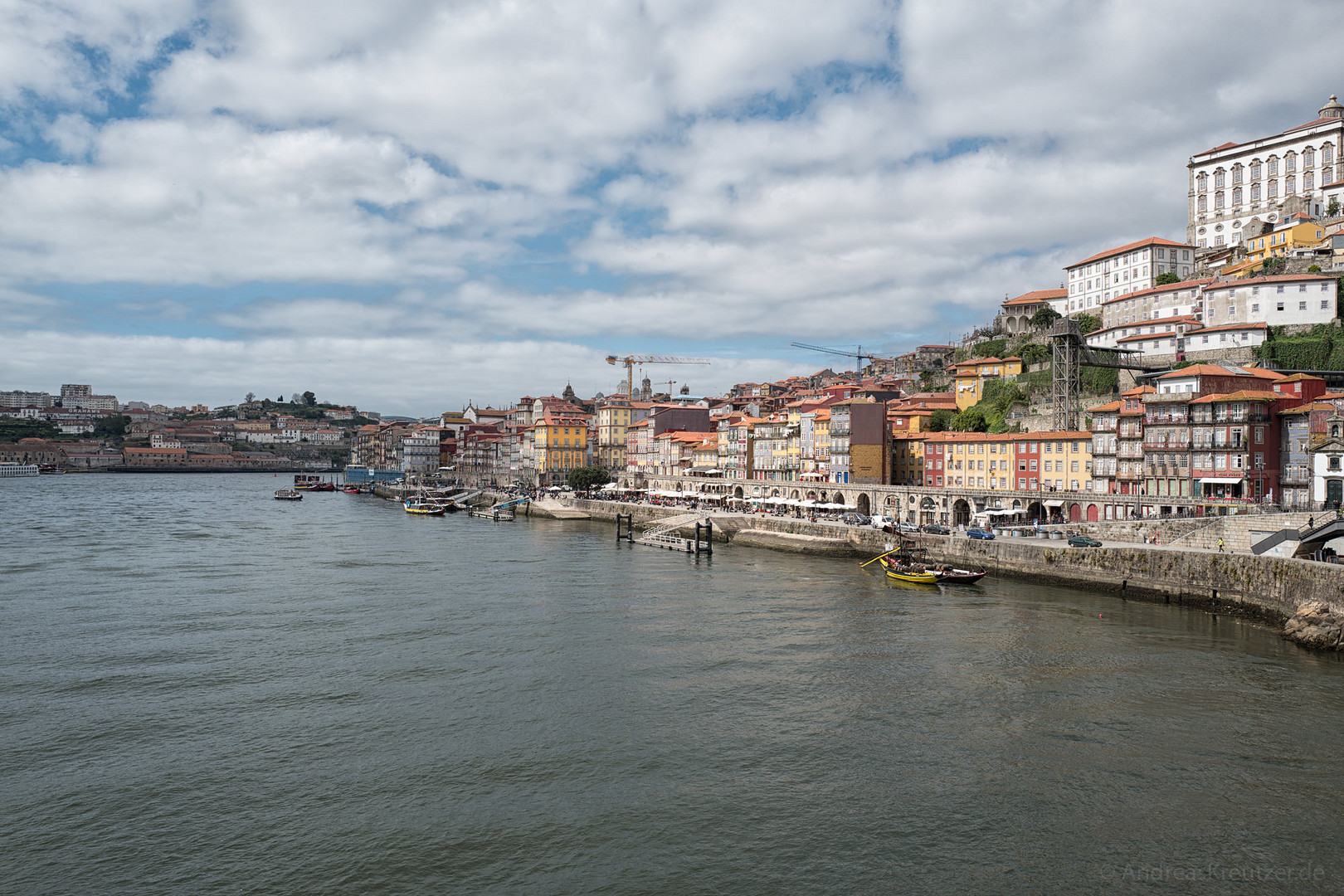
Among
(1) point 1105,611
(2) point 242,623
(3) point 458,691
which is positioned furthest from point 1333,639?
→ (2) point 242,623

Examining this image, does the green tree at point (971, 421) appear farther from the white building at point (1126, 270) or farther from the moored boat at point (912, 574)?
the moored boat at point (912, 574)

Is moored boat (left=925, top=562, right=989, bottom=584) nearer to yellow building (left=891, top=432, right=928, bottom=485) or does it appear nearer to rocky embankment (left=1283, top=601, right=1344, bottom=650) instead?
rocky embankment (left=1283, top=601, right=1344, bottom=650)

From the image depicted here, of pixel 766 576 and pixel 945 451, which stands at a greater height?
pixel 945 451

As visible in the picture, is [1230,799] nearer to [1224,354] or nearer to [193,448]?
[1224,354]

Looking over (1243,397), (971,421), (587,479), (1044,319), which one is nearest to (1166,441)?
(1243,397)

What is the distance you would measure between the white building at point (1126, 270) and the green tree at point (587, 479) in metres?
51.7

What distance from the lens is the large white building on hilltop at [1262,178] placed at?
232 ft

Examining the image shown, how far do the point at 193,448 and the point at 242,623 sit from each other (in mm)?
198745

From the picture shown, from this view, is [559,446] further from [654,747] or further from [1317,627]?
[654,747]

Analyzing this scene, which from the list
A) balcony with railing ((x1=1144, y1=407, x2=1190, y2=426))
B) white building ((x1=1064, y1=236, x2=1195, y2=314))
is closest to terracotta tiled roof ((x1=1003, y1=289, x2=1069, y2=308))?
white building ((x1=1064, y1=236, x2=1195, y2=314))

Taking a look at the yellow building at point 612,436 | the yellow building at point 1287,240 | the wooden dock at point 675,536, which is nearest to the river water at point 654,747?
the wooden dock at point 675,536

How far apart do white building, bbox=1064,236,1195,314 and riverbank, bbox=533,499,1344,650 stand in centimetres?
3736

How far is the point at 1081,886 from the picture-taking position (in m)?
11.8

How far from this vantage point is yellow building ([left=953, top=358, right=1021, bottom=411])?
66750 mm
